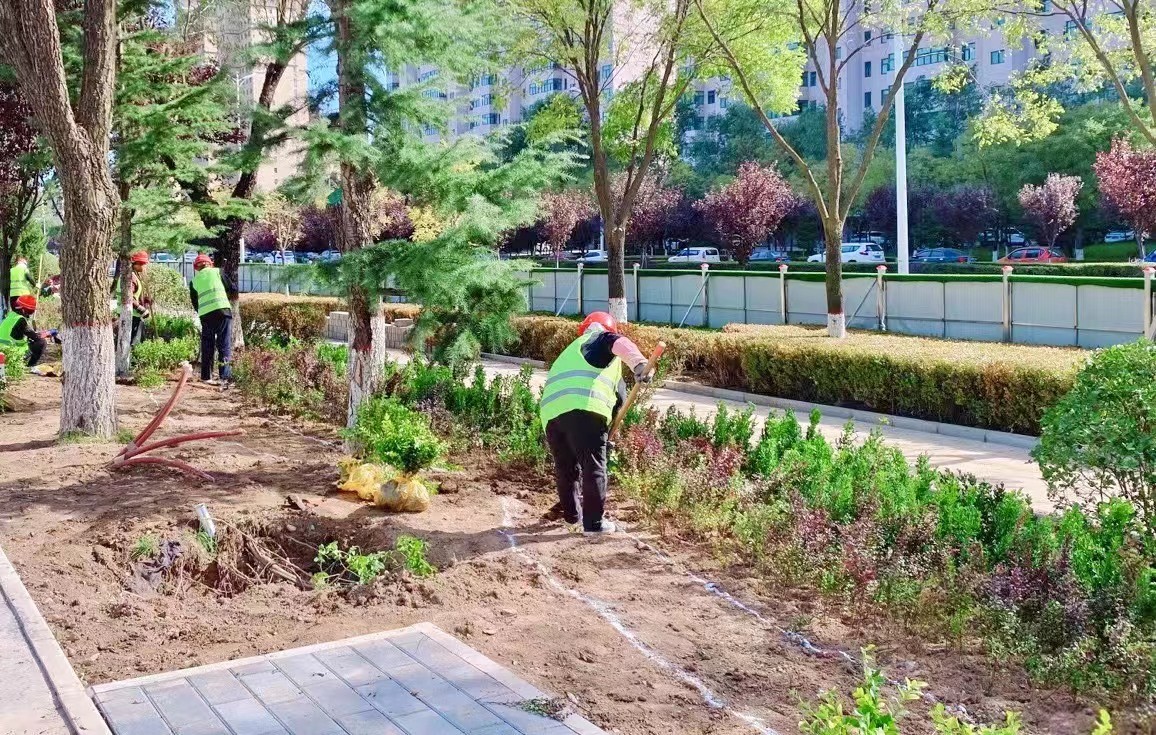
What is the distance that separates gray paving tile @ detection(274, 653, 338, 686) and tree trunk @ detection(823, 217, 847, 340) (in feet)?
41.5

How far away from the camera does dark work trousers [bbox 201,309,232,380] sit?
48.5 feet

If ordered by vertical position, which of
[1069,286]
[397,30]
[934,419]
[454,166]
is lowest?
[934,419]

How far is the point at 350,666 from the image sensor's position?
202 inches

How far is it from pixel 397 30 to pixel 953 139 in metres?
53.5

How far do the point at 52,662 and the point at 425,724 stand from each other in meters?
1.89

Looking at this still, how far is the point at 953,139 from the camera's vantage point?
57.8 m

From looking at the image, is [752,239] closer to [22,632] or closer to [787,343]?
[787,343]

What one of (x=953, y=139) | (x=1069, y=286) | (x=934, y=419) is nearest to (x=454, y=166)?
(x=934, y=419)

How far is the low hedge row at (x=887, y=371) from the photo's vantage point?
464 inches

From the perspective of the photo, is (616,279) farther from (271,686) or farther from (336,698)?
(336,698)

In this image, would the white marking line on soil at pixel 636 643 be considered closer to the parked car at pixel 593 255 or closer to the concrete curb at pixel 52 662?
the concrete curb at pixel 52 662

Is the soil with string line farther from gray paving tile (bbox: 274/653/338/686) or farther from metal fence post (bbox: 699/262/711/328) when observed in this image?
metal fence post (bbox: 699/262/711/328)

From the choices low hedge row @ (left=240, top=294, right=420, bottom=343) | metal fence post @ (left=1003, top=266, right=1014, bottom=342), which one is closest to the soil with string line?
metal fence post @ (left=1003, top=266, right=1014, bottom=342)

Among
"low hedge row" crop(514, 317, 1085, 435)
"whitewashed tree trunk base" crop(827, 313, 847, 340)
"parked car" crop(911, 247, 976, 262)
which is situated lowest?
"low hedge row" crop(514, 317, 1085, 435)
